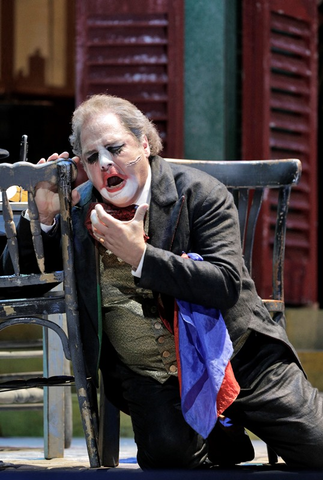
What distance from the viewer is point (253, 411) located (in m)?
2.13

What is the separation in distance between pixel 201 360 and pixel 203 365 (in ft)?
0.05

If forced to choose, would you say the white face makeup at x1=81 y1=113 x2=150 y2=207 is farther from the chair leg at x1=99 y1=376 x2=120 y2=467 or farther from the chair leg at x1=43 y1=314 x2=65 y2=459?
the chair leg at x1=43 y1=314 x2=65 y2=459

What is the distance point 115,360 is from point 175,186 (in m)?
0.52

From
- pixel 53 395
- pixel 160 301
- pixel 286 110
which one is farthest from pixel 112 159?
pixel 286 110

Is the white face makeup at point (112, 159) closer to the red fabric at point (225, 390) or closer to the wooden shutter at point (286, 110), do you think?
the red fabric at point (225, 390)

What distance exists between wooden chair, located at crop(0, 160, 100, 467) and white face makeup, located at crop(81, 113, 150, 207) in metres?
0.07

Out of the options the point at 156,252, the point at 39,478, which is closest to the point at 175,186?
the point at 156,252

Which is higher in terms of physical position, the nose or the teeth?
the nose

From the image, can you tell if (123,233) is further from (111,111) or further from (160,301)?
(111,111)

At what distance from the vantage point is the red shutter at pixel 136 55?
16.2 ft

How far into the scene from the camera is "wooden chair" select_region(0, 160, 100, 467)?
203 cm

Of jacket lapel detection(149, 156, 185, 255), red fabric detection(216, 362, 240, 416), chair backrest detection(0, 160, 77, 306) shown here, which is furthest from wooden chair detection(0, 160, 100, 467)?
red fabric detection(216, 362, 240, 416)

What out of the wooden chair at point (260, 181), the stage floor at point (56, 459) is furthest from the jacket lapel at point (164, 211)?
the stage floor at point (56, 459)

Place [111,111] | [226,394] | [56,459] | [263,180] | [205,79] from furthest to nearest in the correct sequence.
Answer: [205,79] → [56,459] → [263,180] → [111,111] → [226,394]
